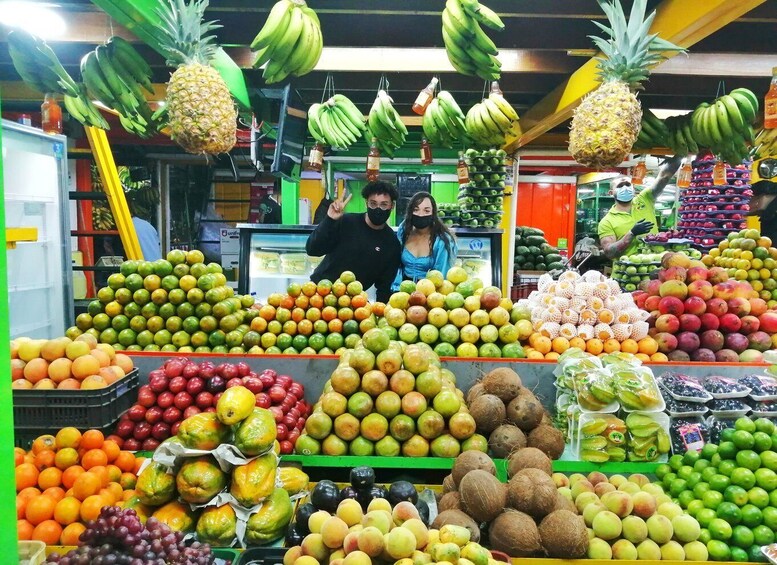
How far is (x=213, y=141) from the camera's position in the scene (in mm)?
3354

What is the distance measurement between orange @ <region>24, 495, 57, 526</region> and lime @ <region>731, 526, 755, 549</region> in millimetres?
2665

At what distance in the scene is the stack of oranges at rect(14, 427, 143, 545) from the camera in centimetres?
199

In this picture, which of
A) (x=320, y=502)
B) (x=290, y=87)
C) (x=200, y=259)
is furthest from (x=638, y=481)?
(x=290, y=87)

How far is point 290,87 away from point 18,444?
14.2 ft

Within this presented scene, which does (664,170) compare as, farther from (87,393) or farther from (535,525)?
(87,393)

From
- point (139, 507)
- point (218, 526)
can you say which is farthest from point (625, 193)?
point (139, 507)

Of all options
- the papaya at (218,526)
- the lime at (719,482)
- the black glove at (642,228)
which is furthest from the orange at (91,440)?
the black glove at (642,228)

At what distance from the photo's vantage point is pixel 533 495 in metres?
1.95

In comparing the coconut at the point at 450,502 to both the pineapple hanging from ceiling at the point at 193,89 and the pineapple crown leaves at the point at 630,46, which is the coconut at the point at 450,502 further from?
the pineapple crown leaves at the point at 630,46

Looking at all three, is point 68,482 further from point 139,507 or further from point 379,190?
point 379,190

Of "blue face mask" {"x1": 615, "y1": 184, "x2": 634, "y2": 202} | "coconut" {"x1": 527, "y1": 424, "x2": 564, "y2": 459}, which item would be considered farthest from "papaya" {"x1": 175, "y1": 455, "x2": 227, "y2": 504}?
Answer: "blue face mask" {"x1": 615, "y1": 184, "x2": 634, "y2": 202}

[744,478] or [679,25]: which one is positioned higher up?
[679,25]

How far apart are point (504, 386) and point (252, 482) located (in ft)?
4.27

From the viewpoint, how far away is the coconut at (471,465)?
2105 mm
